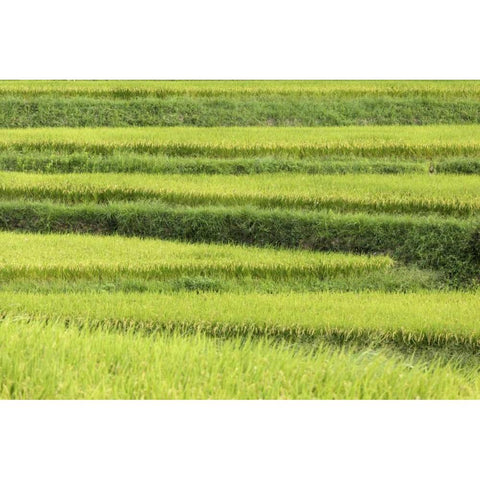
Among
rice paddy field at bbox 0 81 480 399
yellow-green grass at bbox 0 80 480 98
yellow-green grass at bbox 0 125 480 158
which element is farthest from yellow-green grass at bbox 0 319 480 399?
yellow-green grass at bbox 0 80 480 98

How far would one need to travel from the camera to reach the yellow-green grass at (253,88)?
12094 millimetres

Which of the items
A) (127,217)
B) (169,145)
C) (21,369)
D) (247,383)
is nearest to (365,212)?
(127,217)

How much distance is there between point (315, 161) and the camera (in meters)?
9.50

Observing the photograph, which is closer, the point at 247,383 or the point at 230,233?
the point at 247,383

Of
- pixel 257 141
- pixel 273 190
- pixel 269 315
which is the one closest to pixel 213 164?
pixel 257 141

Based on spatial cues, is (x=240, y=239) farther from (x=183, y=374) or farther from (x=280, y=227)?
(x=183, y=374)

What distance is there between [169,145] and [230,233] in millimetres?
2640

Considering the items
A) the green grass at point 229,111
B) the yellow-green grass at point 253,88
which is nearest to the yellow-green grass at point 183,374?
the green grass at point 229,111

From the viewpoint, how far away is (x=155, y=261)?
6715 mm

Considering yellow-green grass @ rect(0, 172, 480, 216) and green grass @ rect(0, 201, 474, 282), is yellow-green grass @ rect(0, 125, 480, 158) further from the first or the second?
green grass @ rect(0, 201, 474, 282)

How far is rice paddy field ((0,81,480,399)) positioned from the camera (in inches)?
166

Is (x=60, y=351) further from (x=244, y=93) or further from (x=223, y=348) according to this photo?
(x=244, y=93)

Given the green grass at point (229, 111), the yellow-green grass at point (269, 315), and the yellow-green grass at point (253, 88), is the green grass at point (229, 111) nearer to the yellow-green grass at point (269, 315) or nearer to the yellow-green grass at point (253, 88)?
the yellow-green grass at point (253, 88)

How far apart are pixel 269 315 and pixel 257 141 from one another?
4.66m
